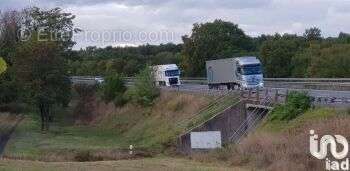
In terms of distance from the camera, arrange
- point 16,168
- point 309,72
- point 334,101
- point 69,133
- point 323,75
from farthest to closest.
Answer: point 309,72, point 323,75, point 69,133, point 334,101, point 16,168

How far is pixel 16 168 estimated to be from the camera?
2798 centimetres

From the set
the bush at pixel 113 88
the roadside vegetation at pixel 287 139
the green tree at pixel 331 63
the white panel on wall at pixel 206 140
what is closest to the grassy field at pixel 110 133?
the bush at pixel 113 88

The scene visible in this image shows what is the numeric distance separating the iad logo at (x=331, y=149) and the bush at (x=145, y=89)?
141 ft

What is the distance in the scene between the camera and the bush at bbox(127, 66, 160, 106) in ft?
A: 252

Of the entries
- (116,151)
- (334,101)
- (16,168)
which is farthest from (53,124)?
(16,168)

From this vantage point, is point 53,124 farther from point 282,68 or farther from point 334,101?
point 334,101

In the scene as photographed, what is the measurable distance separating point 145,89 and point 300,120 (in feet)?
128

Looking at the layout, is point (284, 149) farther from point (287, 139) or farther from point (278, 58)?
point (278, 58)

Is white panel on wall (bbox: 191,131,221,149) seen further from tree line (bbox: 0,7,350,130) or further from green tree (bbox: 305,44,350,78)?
green tree (bbox: 305,44,350,78)

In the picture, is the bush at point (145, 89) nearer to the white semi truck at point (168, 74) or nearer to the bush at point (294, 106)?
the white semi truck at point (168, 74)

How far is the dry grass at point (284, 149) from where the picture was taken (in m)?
32.8

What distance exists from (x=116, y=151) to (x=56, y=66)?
32642 mm

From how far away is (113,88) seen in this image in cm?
8950

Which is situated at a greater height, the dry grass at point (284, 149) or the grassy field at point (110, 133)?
the dry grass at point (284, 149)
